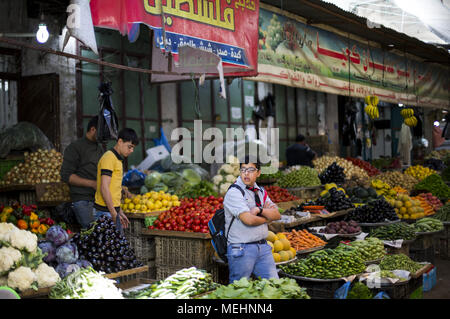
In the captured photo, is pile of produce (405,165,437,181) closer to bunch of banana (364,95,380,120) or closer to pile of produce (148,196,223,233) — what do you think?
bunch of banana (364,95,380,120)

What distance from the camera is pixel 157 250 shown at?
6047mm

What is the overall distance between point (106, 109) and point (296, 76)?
3873 millimetres

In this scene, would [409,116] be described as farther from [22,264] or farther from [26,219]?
[22,264]

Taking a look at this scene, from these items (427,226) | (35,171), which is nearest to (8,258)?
(35,171)

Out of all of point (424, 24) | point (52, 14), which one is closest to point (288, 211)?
point (424, 24)

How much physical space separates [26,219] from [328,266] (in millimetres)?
3513

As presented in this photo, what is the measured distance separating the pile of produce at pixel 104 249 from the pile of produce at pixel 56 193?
2985 mm

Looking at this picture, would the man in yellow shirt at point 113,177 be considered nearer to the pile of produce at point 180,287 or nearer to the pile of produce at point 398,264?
the pile of produce at point 180,287

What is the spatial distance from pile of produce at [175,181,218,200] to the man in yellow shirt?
1929 mm

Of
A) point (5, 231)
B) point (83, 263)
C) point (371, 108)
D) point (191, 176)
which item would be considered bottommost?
point (83, 263)

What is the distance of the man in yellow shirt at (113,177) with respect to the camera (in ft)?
18.1

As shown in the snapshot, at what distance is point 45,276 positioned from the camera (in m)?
3.49

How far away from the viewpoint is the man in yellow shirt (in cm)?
550

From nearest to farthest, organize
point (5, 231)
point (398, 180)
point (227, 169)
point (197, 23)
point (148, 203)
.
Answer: point (5, 231) → point (197, 23) → point (148, 203) → point (227, 169) → point (398, 180)
